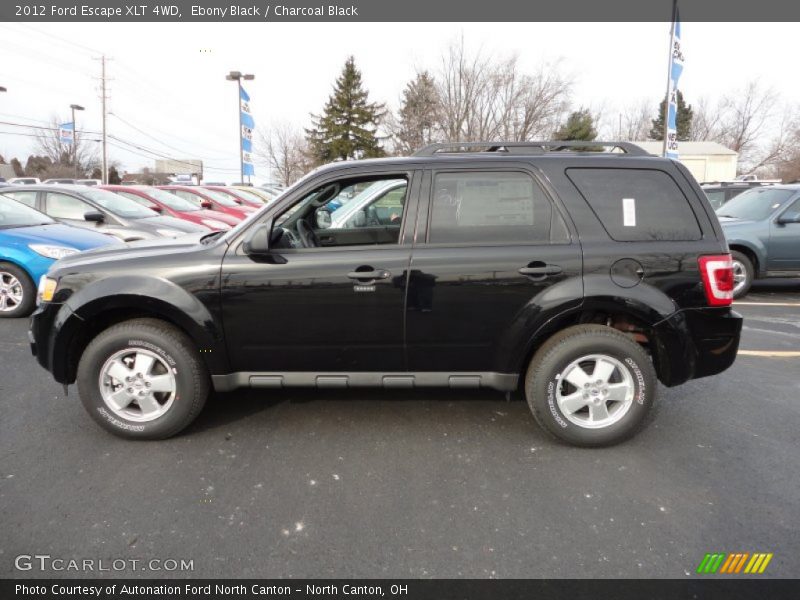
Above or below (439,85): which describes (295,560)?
below

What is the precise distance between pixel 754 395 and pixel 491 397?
2166 millimetres

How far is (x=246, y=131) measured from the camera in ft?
89.6

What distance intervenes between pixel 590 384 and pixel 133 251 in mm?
3141

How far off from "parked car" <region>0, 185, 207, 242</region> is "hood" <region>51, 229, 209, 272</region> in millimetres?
4824

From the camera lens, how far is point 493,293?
3182 millimetres

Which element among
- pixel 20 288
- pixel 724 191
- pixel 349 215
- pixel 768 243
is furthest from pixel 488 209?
pixel 724 191

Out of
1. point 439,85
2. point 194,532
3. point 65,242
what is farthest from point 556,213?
point 439,85

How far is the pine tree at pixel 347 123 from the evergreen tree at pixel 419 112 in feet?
34.0

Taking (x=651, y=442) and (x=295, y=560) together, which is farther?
(x=651, y=442)

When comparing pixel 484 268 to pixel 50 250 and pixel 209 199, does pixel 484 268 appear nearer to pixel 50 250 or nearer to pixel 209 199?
pixel 50 250

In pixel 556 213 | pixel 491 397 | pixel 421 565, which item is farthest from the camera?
pixel 491 397

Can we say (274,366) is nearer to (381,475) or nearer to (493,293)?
(381,475)

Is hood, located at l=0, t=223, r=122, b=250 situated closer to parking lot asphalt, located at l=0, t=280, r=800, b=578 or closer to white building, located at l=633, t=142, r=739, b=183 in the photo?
parking lot asphalt, located at l=0, t=280, r=800, b=578

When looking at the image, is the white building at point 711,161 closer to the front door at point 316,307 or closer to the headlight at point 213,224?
the headlight at point 213,224
